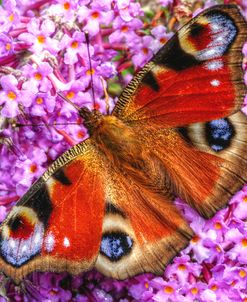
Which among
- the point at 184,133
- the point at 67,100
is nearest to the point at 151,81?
the point at 184,133

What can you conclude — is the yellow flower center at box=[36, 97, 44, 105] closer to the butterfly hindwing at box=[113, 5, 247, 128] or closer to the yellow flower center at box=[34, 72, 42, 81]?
the yellow flower center at box=[34, 72, 42, 81]

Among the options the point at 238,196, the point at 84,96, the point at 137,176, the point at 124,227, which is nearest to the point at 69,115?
the point at 84,96

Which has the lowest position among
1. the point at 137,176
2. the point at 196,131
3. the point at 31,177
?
the point at 31,177

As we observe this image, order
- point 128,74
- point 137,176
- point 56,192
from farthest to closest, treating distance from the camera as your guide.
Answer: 1. point 128,74
2. point 137,176
3. point 56,192

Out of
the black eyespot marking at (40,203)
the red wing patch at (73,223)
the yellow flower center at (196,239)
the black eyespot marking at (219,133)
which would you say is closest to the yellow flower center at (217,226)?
the yellow flower center at (196,239)

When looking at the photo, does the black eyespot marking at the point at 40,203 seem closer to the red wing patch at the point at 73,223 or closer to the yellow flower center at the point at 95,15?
the red wing patch at the point at 73,223

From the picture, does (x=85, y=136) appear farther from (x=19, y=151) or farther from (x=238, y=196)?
(x=238, y=196)
